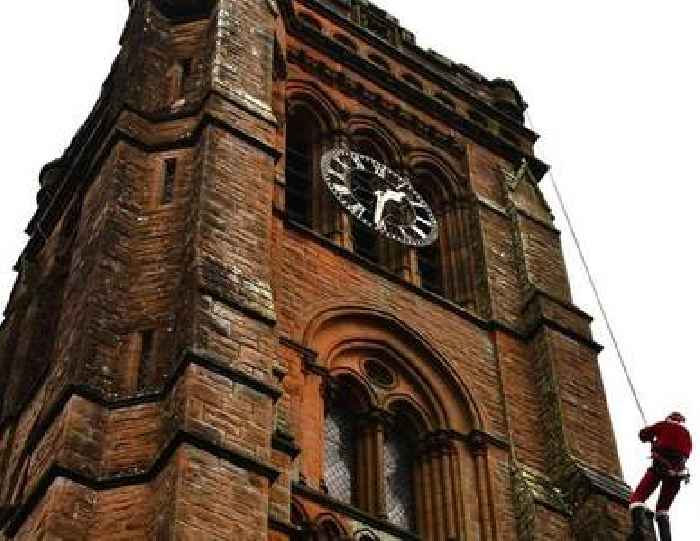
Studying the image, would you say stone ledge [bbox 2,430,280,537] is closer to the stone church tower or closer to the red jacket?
the stone church tower

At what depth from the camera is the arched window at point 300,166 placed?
28.0m

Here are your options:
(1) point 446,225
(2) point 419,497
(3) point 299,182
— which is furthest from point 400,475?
(1) point 446,225

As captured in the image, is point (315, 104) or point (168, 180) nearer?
point (168, 180)

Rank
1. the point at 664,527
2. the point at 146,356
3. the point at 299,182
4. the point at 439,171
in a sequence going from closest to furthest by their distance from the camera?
the point at 664,527 < the point at 146,356 < the point at 299,182 < the point at 439,171

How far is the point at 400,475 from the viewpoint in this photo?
23.7m

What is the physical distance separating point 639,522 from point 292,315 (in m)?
6.25

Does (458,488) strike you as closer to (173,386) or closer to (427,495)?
(427,495)

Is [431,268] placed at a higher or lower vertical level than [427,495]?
higher

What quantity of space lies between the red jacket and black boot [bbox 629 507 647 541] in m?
0.71

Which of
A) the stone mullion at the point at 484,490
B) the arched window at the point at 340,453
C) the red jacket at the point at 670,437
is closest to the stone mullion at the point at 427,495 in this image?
the stone mullion at the point at 484,490

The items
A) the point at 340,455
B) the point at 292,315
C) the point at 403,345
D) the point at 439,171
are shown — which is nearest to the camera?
the point at 340,455

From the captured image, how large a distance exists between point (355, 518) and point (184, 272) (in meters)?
3.65

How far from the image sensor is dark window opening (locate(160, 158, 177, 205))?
22.8 meters

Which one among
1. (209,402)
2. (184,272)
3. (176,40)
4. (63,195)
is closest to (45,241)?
(63,195)
